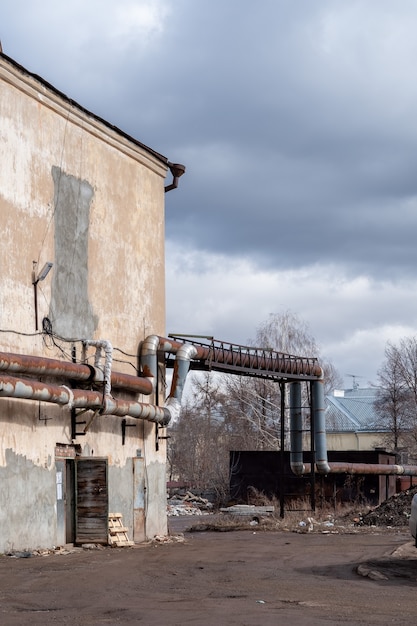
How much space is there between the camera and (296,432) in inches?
1235

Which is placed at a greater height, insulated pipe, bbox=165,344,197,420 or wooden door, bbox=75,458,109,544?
insulated pipe, bbox=165,344,197,420

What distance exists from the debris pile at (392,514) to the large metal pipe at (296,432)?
2.70 meters

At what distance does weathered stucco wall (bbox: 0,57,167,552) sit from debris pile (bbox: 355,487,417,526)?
7.90 metres

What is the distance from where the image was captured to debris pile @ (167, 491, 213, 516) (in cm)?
4004

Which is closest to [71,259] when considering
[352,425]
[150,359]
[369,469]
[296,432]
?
[150,359]

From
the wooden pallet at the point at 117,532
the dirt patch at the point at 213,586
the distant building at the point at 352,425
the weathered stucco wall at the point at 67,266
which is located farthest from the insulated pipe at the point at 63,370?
the distant building at the point at 352,425

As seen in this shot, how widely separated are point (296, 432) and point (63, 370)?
13.9 metres

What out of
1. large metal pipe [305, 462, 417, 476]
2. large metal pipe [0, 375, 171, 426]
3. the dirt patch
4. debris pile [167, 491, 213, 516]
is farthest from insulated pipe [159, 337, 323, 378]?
debris pile [167, 491, 213, 516]

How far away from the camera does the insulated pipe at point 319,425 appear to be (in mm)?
30672

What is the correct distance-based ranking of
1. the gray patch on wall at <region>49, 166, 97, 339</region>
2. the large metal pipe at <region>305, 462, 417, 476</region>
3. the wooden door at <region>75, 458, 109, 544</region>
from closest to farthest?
the wooden door at <region>75, 458, 109, 544</region> < the gray patch on wall at <region>49, 166, 97, 339</region> < the large metal pipe at <region>305, 462, 417, 476</region>

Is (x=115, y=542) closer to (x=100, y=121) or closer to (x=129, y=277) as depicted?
(x=129, y=277)

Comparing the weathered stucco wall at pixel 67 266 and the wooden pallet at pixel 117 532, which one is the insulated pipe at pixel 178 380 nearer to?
the weathered stucco wall at pixel 67 266

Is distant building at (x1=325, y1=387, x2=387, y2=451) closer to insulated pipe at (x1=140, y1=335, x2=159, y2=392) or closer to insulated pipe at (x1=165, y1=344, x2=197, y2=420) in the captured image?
insulated pipe at (x1=165, y1=344, x2=197, y2=420)

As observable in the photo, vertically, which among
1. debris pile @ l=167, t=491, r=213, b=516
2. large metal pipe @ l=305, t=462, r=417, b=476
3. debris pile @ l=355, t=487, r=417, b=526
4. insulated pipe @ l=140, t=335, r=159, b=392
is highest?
insulated pipe @ l=140, t=335, r=159, b=392
